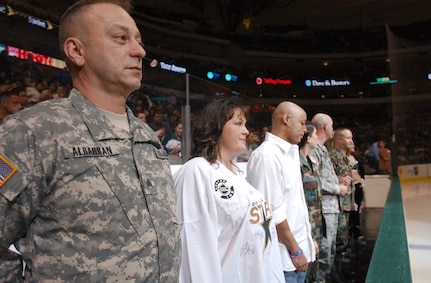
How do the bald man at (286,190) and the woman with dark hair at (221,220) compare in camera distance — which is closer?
the woman with dark hair at (221,220)

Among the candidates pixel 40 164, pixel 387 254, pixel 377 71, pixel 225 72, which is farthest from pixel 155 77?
pixel 377 71

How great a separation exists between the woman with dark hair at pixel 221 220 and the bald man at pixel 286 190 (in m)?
0.36

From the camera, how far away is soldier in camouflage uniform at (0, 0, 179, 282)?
2.87 ft

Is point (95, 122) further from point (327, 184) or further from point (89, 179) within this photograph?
point (327, 184)

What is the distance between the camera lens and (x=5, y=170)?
85 centimetres

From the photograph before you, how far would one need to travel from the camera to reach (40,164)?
34.5 inches

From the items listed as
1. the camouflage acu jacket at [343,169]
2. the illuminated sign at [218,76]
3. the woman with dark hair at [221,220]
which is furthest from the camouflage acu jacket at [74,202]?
the illuminated sign at [218,76]

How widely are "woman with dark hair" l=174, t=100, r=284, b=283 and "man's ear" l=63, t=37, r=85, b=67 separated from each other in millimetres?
748

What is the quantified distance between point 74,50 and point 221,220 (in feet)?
2.97

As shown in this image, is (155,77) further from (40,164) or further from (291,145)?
(40,164)

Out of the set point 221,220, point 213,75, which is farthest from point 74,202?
point 213,75

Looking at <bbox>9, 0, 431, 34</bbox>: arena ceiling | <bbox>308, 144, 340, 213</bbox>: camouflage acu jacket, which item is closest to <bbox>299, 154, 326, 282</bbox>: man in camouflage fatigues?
<bbox>308, 144, 340, 213</bbox>: camouflage acu jacket

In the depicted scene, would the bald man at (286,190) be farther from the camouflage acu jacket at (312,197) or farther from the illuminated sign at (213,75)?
the illuminated sign at (213,75)

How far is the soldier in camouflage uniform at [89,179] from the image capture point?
34.4 inches
